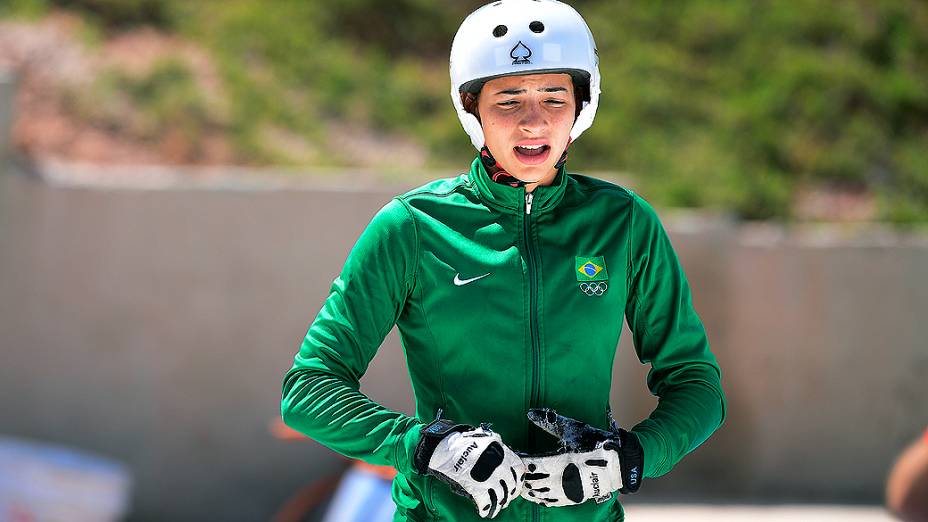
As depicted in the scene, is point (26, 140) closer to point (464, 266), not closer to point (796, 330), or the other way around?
point (796, 330)

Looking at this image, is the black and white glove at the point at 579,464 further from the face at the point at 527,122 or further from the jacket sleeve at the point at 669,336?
the face at the point at 527,122

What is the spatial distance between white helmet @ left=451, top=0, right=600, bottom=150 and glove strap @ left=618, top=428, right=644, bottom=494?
0.59 m

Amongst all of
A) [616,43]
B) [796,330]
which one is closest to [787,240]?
[796,330]

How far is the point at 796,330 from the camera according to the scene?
6617 mm

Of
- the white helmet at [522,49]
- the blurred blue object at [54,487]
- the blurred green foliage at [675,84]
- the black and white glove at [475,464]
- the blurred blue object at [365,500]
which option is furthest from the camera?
the blurred green foliage at [675,84]

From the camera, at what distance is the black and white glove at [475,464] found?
190 centimetres

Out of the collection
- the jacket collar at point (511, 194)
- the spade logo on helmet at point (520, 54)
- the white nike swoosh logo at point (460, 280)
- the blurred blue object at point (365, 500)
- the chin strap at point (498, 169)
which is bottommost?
the blurred blue object at point (365, 500)

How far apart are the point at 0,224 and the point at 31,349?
26.6 inches

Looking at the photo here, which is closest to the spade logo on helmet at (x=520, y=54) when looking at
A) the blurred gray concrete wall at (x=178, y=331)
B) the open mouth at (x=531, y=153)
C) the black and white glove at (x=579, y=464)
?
the open mouth at (x=531, y=153)

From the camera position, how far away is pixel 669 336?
2.19m

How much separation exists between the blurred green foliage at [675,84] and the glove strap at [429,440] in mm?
5556

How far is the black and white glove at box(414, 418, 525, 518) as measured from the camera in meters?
1.90

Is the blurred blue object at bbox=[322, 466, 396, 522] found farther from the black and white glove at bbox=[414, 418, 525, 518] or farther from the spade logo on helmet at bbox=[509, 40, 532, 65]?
the spade logo on helmet at bbox=[509, 40, 532, 65]

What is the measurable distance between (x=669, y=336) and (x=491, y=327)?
1.18 feet
